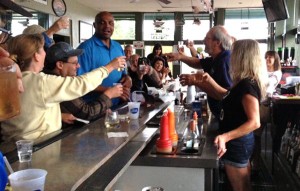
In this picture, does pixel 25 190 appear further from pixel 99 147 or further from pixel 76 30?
pixel 76 30

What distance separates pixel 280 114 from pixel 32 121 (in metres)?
2.86

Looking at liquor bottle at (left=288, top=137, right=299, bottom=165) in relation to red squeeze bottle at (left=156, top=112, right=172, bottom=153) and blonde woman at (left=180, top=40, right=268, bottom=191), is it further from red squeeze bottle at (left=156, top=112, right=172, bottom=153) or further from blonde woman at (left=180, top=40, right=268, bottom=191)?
red squeeze bottle at (left=156, top=112, right=172, bottom=153)

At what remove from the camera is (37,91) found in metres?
1.86

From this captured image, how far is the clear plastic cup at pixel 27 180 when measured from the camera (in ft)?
3.47

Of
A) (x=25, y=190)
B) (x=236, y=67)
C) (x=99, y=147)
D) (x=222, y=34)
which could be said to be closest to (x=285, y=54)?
(x=222, y=34)

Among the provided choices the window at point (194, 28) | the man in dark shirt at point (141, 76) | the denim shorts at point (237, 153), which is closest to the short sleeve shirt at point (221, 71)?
the denim shorts at point (237, 153)

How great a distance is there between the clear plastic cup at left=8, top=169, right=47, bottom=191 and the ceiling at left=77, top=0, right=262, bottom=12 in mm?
9819

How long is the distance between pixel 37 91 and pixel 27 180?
0.84 metres

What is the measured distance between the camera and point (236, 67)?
259 cm

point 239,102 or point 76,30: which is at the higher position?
point 76,30

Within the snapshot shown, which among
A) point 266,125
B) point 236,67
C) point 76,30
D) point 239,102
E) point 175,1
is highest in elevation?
point 175,1

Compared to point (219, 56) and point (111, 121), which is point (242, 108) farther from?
point (111, 121)

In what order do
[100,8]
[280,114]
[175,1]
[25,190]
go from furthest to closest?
[100,8] → [175,1] → [280,114] → [25,190]

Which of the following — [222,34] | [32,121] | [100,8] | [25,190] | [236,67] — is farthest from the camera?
[100,8]
